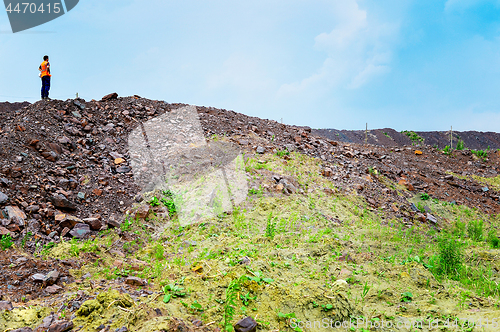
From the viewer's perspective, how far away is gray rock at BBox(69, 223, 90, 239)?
638cm

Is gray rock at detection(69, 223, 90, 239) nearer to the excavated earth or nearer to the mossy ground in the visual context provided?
the excavated earth

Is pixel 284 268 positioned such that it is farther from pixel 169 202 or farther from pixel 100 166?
pixel 100 166

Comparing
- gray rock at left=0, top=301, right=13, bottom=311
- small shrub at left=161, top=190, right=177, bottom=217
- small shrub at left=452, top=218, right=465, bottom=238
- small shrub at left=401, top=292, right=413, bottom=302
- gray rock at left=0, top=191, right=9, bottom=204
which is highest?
gray rock at left=0, top=191, right=9, bottom=204

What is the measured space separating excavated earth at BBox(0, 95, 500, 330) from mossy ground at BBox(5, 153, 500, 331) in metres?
0.60

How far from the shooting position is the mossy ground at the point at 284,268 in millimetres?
3561

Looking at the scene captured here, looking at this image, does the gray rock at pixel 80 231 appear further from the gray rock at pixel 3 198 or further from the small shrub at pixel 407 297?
the small shrub at pixel 407 297

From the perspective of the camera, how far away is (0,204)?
6387mm

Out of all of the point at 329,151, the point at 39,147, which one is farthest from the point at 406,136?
the point at 39,147

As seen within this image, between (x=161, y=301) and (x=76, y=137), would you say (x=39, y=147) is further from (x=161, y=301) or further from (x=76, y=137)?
(x=161, y=301)

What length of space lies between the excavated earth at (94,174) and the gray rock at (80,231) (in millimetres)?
19

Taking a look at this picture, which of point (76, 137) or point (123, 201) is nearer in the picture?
point (123, 201)

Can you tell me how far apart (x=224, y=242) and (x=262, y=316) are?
9.08 feet

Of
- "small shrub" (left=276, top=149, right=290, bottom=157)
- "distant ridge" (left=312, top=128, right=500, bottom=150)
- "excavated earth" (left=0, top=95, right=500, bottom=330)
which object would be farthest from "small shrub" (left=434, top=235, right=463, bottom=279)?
"distant ridge" (left=312, top=128, right=500, bottom=150)

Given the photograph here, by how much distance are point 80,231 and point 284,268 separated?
14.4 feet
